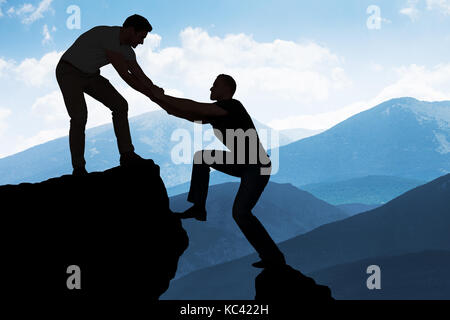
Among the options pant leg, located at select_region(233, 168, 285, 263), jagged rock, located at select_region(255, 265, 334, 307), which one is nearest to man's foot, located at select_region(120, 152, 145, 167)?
pant leg, located at select_region(233, 168, 285, 263)

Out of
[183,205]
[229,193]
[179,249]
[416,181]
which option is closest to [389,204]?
[229,193]

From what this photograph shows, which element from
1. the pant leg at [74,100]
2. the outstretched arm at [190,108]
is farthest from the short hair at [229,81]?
the pant leg at [74,100]

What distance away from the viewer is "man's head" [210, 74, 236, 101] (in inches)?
222

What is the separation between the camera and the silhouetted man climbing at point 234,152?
214 inches

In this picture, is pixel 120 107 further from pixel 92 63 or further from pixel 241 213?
pixel 241 213

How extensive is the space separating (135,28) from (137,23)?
75 mm

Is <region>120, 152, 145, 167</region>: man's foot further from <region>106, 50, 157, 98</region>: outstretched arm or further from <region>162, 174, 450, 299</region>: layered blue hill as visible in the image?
<region>162, 174, 450, 299</region>: layered blue hill

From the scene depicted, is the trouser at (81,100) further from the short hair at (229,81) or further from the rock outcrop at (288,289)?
the rock outcrop at (288,289)

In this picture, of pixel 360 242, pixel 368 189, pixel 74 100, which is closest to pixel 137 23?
pixel 74 100

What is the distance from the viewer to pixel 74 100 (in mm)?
6324

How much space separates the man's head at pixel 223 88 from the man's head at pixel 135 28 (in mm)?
1392

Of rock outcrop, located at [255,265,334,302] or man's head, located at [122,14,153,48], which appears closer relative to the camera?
rock outcrop, located at [255,265,334,302]

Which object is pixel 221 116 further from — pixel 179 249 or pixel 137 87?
pixel 179 249

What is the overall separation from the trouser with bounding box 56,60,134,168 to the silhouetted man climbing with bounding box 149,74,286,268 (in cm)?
117
